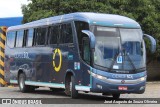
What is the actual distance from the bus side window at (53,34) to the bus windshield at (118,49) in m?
3.18

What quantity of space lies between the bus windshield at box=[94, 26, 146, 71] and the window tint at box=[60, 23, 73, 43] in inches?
64.4

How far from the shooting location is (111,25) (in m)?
17.9

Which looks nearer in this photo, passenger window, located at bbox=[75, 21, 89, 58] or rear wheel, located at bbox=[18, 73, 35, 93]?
passenger window, located at bbox=[75, 21, 89, 58]

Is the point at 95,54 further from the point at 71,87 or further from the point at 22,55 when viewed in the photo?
the point at 22,55

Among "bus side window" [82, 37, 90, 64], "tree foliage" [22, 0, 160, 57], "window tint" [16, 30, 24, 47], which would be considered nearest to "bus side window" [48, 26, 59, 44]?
"bus side window" [82, 37, 90, 64]

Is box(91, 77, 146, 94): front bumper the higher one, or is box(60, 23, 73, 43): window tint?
box(60, 23, 73, 43): window tint

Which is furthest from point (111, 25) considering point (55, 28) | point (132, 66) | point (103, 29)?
point (55, 28)

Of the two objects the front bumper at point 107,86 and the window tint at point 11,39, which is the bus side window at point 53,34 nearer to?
the front bumper at point 107,86

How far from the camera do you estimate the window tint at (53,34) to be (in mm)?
20297

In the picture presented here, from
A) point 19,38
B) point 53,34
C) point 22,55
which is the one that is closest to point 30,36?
point 22,55

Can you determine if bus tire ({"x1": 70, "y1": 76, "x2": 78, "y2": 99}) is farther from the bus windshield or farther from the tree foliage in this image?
the tree foliage

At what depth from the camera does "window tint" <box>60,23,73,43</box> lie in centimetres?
1890

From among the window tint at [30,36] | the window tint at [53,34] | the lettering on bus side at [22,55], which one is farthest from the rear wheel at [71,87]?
the lettering on bus side at [22,55]

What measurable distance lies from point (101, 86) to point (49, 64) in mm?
4480
